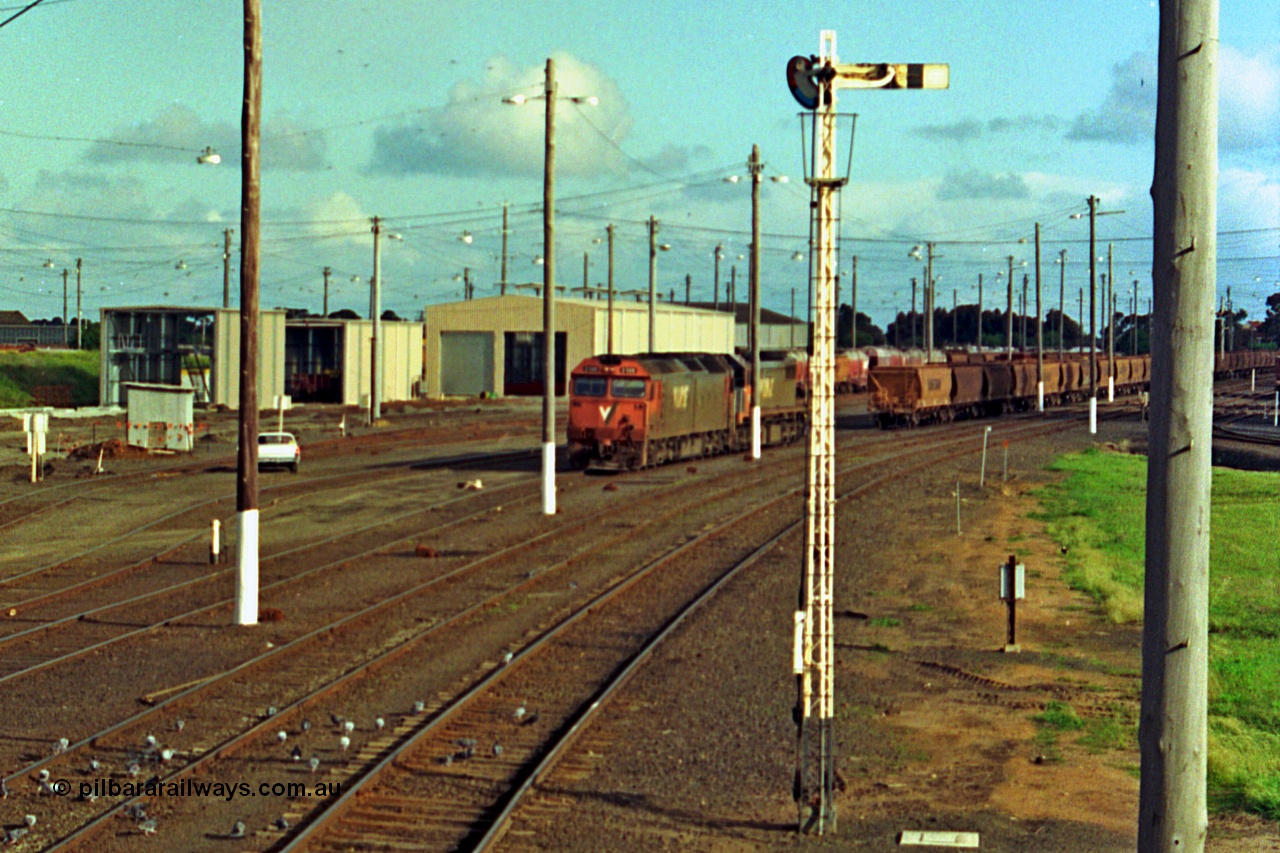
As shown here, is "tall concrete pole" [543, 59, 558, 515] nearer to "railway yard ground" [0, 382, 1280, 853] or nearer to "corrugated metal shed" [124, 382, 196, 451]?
"railway yard ground" [0, 382, 1280, 853]

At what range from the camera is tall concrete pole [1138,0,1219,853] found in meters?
5.90

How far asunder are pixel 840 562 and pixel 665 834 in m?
15.3

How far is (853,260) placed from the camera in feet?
408

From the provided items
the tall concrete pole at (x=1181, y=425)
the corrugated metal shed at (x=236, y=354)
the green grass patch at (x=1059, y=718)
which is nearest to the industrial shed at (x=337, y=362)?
the corrugated metal shed at (x=236, y=354)

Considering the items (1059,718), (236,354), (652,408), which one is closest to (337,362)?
(236,354)

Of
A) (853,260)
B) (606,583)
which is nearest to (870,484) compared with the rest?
(606,583)

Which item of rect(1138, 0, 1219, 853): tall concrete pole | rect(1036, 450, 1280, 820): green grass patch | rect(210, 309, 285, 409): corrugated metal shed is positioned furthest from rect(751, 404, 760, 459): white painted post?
rect(1138, 0, 1219, 853): tall concrete pole

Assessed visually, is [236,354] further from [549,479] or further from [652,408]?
[549,479]

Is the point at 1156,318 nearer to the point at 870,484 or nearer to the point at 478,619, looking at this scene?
the point at 478,619

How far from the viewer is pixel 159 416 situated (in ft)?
157

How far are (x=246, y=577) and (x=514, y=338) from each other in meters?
74.0

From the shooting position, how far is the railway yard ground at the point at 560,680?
10.7 m

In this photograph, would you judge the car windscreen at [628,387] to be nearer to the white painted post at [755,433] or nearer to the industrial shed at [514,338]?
the white painted post at [755,433]

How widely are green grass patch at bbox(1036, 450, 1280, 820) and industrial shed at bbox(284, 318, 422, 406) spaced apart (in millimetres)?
47115
